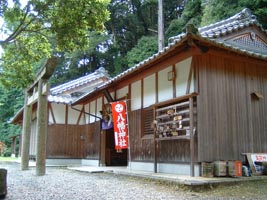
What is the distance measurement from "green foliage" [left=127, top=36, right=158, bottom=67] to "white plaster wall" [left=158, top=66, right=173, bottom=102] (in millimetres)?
13896

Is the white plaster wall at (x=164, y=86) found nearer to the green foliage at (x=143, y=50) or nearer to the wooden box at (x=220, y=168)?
the wooden box at (x=220, y=168)

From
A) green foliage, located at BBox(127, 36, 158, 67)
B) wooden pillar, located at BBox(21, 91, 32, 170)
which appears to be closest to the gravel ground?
wooden pillar, located at BBox(21, 91, 32, 170)

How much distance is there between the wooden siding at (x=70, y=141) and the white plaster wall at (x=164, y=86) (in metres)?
6.52

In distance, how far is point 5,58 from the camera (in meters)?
7.53

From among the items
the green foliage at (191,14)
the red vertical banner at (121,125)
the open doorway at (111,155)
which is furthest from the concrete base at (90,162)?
the green foliage at (191,14)

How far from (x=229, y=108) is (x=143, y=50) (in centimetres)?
1626

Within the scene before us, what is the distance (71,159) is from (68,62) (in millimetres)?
15882

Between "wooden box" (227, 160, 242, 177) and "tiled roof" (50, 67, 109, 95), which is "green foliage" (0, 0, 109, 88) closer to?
"wooden box" (227, 160, 242, 177)

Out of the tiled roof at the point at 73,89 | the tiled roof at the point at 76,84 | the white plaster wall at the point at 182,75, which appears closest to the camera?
the white plaster wall at the point at 182,75

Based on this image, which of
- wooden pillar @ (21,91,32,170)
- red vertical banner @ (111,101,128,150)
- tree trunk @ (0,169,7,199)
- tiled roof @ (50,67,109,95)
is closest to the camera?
tree trunk @ (0,169,7,199)

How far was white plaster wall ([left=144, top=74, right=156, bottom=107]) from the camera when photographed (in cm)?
1027

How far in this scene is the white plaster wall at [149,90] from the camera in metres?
10.3

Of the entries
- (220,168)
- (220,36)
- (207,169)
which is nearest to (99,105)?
(220,36)

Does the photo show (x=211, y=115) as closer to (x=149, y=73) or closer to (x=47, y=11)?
(x=149, y=73)
